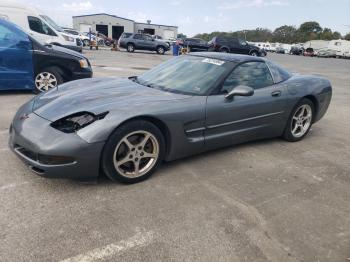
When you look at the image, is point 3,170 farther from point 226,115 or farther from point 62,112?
point 226,115

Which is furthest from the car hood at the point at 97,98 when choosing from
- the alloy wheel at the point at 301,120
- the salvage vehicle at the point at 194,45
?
the salvage vehicle at the point at 194,45

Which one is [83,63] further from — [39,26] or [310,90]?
[39,26]

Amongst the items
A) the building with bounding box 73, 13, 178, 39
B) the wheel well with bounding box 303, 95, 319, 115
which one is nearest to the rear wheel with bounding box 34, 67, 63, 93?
the wheel well with bounding box 303, 95, 319, 115

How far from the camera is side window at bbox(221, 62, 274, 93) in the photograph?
4.21 metres

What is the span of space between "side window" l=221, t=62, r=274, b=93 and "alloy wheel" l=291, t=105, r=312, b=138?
791 mm

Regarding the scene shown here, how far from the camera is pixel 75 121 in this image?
126 inches

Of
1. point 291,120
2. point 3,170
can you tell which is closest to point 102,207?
point 3,170

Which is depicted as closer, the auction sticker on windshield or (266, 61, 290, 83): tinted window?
the auction sticker on windshield

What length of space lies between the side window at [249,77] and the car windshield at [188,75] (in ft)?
0.45

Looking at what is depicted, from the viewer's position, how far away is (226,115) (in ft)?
13.3

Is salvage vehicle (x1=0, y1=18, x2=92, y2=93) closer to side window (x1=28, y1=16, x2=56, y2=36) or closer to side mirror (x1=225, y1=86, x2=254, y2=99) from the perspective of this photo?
side mirror (x1=225, y1=86, x2=254, y2=99)

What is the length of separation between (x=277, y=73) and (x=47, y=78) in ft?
15.4

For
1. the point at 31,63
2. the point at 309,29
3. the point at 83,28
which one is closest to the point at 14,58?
the point at 31,63

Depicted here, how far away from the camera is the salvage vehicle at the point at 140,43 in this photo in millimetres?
27953
